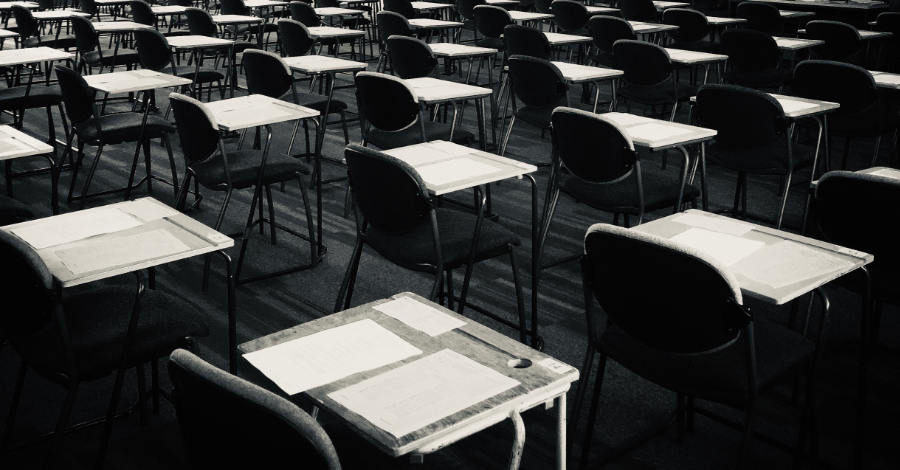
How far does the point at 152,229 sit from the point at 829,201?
2.16 metres

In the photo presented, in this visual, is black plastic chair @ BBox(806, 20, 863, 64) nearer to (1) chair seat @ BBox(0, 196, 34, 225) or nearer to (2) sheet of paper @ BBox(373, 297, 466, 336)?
(2) sheet of paper @ BBox(373, 297, 466, 336)

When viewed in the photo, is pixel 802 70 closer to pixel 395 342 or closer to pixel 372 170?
pixel 372 170

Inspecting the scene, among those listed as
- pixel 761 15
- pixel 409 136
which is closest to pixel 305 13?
pixel 409 136

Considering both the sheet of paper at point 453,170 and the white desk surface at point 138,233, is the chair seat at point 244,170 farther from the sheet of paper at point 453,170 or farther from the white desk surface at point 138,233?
the sheet of paper at point 453,170

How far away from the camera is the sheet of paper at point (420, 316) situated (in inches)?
68.3

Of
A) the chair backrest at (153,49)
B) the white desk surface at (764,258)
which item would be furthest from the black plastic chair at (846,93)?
the chair backrest at (153,49)

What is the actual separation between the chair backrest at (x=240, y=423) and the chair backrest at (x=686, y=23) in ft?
23.1

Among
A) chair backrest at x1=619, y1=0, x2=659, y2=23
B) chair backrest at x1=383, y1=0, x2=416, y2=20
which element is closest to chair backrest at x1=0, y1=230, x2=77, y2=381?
chair backrest at x1=383, y1=0, x2=416, y2=20

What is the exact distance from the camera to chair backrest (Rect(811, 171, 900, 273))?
2400mm

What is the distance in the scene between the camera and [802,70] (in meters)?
4.77

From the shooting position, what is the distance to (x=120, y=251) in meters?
2.19

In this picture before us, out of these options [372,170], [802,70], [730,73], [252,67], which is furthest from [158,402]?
[730,73]

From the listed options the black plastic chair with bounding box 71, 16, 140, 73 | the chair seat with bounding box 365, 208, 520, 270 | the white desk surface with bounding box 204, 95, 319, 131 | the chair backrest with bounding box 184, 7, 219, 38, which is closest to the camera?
the chair seat with bounding box 365, 208, 520, 270

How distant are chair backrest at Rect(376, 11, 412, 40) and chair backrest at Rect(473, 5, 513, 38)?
1030 millimetres
